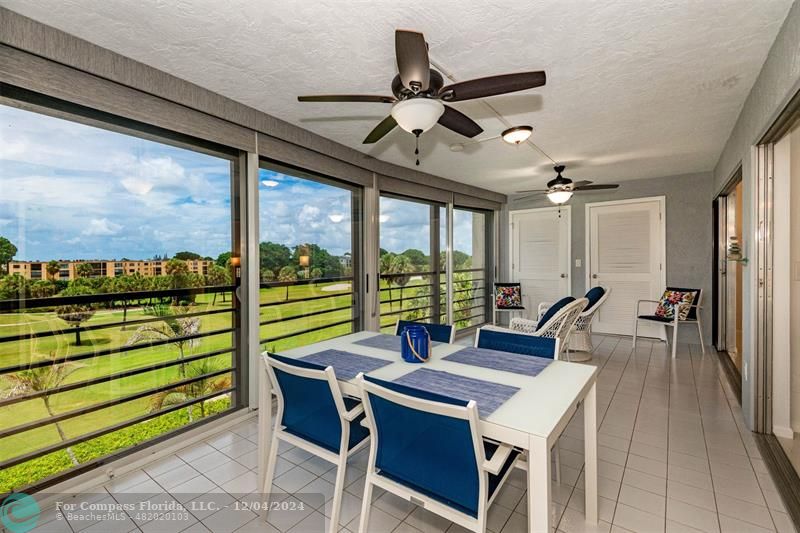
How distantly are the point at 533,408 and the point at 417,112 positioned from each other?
4.39 feet

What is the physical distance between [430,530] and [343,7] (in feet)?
7.98

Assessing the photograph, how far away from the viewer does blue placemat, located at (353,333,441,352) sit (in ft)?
7.50

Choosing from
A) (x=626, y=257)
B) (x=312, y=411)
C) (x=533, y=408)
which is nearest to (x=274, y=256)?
(x=312, y=411)

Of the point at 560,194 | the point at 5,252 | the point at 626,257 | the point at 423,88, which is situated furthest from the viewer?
the point at 626,257

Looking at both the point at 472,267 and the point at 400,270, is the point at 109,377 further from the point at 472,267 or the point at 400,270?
the point at 472,267

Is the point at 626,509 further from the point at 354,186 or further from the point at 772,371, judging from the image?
the point at 354,186

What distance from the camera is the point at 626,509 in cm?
180

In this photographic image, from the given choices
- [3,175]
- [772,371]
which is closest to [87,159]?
[3,175]

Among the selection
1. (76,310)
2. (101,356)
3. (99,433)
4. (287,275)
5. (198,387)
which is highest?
(287,275)

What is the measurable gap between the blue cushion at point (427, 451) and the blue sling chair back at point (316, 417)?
219mm

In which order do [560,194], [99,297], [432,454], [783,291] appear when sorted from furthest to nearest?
1. [560,194]
2. [783,291]
3. [99,297]
4. [432,454]

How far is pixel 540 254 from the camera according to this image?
245 inches

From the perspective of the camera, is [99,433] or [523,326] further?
[523,326]

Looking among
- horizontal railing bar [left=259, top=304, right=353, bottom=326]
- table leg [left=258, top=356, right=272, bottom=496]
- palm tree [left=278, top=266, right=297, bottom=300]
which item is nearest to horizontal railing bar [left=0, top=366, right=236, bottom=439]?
horizontal railing bar [left=259, top=304, right=353, bottom=326]
